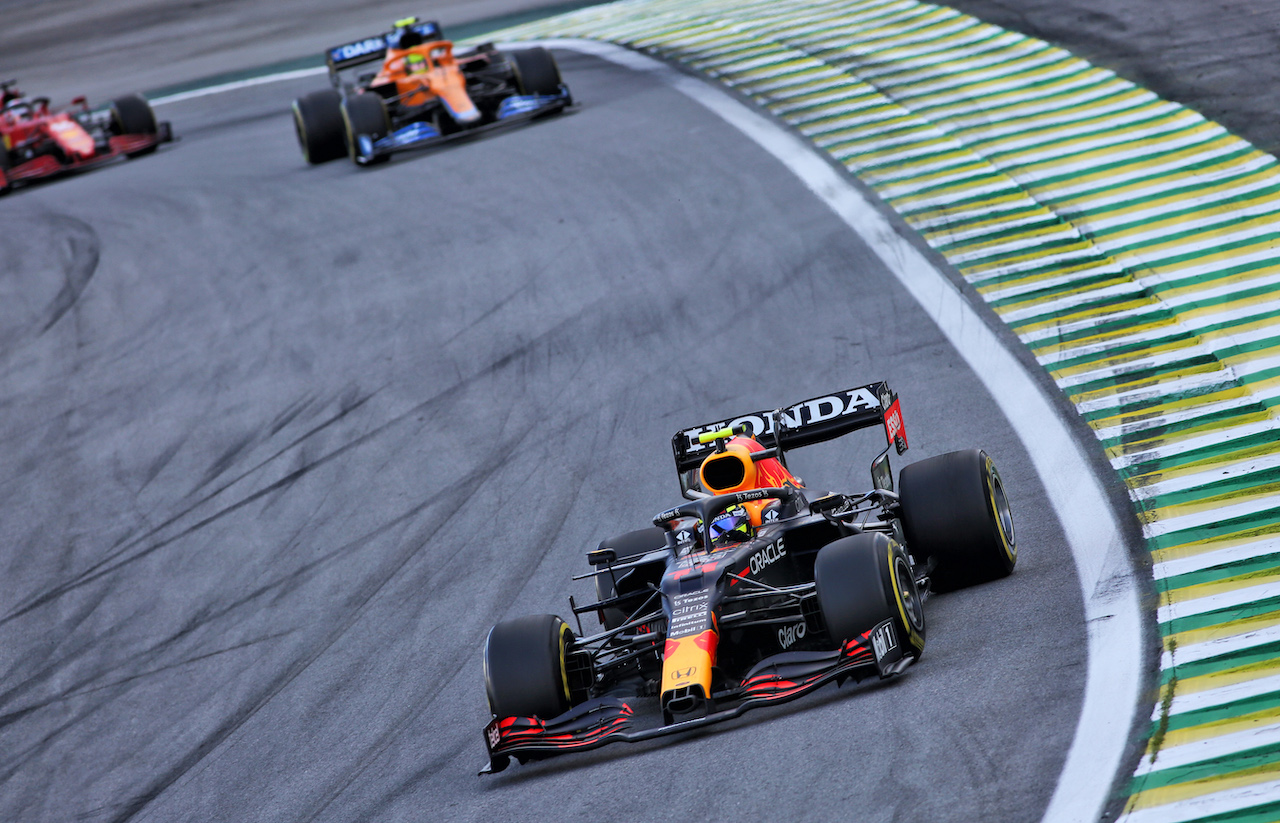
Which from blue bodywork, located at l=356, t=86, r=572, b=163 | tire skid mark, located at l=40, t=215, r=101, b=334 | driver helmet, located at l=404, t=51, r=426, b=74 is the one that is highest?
driver helmet, located at l=404, t=51, r=426, b=74

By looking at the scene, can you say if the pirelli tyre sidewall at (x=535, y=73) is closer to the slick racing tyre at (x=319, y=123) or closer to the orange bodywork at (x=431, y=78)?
the orange bodywork at (x=431, y=78)

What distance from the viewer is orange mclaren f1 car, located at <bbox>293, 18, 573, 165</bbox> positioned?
20297mm

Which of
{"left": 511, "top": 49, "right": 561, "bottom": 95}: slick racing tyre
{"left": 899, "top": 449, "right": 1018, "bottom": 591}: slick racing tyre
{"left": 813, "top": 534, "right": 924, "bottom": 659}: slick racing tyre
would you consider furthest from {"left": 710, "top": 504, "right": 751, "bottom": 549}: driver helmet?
{"left": 511, "top": 49, "right": 561, "bottom": 95}: slick racing tyre

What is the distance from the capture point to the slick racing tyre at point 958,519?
27.7 ft

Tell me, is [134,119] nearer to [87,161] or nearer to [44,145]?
[87,161]

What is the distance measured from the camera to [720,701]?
7.39m

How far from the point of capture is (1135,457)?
1005 cm

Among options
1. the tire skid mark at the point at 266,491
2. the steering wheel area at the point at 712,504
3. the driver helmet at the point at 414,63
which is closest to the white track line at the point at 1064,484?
the steering wheel area at the point at 712,504

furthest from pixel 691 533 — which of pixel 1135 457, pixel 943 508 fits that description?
pixel 1135 457

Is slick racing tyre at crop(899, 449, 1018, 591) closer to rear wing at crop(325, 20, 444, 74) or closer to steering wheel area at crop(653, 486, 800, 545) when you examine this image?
steering wheel area at crop(653, 486, 800, 545)

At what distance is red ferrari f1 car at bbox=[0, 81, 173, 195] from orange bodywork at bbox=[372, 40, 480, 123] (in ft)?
18.2

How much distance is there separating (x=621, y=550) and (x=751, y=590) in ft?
5.05

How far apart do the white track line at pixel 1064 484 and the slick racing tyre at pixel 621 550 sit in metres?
2.57

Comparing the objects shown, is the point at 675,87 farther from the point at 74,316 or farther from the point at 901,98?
the point at 74,316
